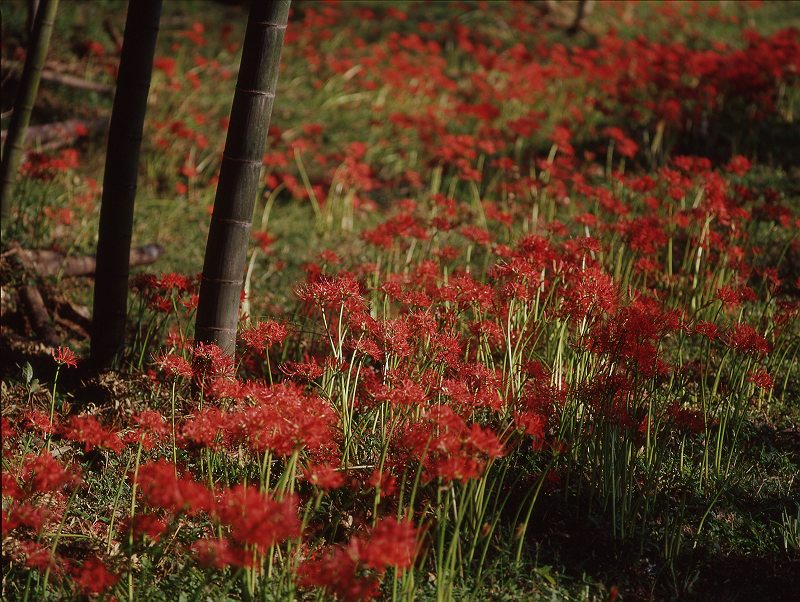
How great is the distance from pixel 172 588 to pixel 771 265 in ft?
15.5

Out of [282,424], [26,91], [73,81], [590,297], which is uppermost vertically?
[73,81]

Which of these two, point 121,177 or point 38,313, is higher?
point 121,177

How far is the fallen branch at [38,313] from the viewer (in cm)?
439

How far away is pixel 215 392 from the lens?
258 centimetres

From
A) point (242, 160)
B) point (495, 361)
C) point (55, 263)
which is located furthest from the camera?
point (55, 263)

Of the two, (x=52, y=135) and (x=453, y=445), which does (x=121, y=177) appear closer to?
(x=453, y=445)

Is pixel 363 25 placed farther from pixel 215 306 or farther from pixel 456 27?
pixel 215 306

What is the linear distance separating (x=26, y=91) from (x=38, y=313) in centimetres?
123

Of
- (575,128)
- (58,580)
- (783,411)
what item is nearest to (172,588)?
(58,580)

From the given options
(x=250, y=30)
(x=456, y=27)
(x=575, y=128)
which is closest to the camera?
(x=250, y=30)

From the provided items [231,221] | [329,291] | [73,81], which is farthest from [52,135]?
[329,291]

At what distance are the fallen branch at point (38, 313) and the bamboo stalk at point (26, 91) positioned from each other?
0.48m

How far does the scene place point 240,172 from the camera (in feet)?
11.0

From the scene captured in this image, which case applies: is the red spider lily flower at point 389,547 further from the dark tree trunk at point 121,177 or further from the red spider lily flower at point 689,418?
the dark tree trunk at point 121,177
